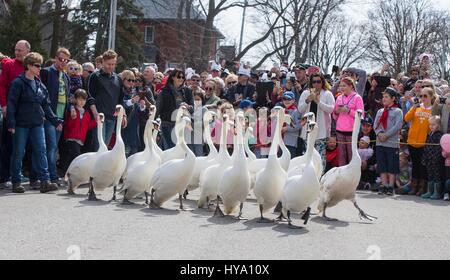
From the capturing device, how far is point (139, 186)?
10.5 metres

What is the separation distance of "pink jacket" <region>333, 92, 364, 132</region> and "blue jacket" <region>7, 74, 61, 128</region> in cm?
601

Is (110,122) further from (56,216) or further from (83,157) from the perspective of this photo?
(56,216)

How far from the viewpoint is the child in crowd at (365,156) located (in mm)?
14968

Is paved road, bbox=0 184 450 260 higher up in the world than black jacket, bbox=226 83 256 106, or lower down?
lower down

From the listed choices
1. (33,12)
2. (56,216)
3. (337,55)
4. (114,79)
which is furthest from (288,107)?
(337,55)

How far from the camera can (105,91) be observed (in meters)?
12.9

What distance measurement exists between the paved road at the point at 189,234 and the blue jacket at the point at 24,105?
1430mm

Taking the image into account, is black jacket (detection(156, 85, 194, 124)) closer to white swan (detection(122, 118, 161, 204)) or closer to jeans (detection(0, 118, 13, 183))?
white swan (detection(122, 118, 161, 204))

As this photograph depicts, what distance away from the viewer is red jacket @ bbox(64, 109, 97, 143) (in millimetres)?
13227

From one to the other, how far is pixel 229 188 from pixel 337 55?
7058cm

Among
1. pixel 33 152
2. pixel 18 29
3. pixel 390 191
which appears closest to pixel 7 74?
pixel 33 152

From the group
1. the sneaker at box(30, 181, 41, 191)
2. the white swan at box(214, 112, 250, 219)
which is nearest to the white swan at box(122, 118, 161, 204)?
the white swan at box(214, 112, 250, 219)

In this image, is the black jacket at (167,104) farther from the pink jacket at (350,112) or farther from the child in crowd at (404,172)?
the child in crowd at (404,172)

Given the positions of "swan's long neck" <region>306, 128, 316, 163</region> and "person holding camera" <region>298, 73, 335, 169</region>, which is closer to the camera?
"swan's long neck" <region>306, 128, 316, 163</region>
